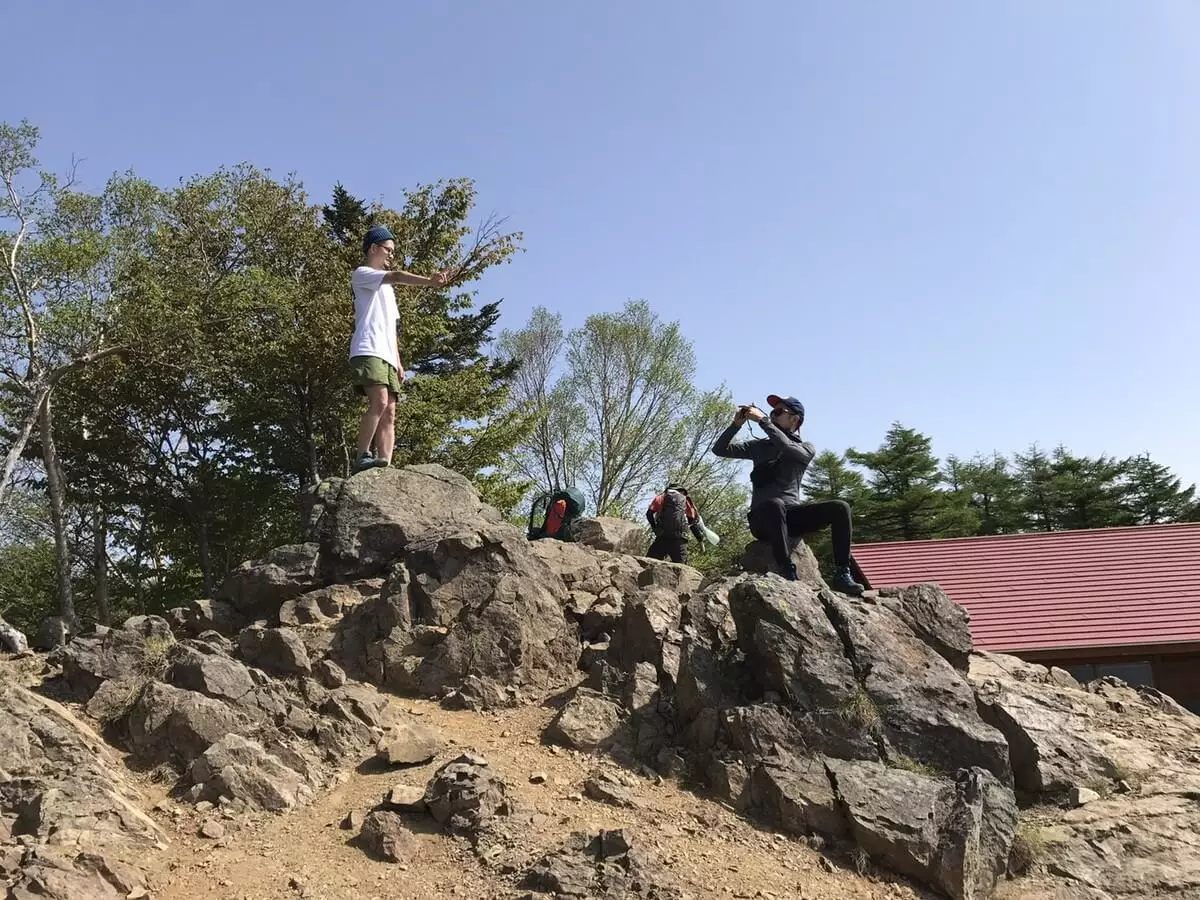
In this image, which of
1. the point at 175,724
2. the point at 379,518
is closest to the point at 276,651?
the point at 175,724

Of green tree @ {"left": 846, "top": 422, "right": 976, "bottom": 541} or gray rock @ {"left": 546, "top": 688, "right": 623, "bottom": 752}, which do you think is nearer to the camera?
gray rock @ {"left": 546, "top": 688, "right": 623, "bottom": 752}

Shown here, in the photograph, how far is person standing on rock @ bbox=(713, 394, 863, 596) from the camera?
350 inches

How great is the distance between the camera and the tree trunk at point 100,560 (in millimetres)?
18369

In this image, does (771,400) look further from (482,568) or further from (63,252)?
(63,252)

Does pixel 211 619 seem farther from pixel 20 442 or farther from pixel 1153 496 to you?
pixel 1153 496

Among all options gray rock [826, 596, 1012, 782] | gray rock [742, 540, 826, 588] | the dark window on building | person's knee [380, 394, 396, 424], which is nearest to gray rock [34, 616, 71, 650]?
person's knee [380, 394, 396, 424]

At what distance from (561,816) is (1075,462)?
3762 cm

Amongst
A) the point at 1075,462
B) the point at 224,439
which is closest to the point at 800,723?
the point at 224,439

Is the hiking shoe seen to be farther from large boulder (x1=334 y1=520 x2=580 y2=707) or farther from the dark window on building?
the dark window on building

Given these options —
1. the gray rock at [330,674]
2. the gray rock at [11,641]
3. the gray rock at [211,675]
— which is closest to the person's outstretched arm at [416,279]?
the gray rock at [330,674]

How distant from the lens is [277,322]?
19016 millimetres

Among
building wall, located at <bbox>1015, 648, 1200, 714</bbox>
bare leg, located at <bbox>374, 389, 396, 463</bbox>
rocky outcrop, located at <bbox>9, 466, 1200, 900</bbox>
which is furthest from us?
building wall, located at <bbox>1015, 648, 1200, 714</bbox>

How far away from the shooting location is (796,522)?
364 inches

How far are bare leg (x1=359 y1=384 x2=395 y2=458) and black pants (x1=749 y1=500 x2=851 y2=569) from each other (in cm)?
417
